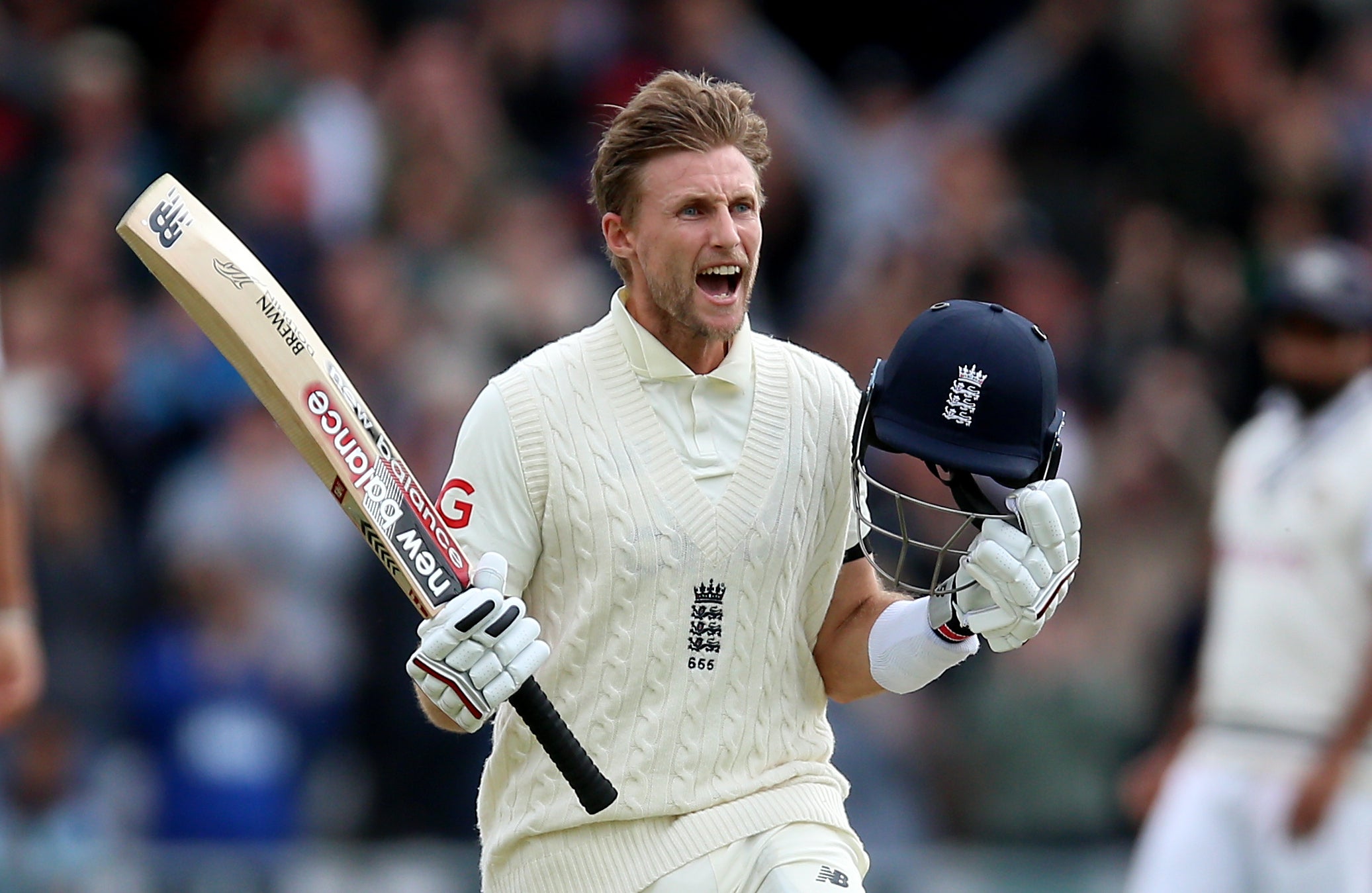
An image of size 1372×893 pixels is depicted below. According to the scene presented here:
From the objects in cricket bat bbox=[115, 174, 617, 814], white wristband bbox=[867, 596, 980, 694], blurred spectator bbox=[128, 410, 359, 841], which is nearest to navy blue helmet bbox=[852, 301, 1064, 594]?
white wristband bbox=[867, 596, 980, 694]

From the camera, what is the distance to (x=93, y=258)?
828cm

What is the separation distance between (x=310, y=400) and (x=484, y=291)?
15.1ft

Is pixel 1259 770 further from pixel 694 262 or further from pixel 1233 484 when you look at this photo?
pixel 694 262

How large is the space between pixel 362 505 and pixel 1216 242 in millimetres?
6100

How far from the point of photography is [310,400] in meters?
3.59

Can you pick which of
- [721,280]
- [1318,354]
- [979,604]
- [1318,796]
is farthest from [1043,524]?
[1318,354]

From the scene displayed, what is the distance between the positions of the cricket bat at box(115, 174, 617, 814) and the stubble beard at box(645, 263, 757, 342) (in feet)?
1.85

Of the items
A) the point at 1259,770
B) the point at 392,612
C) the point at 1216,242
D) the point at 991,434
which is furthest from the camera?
the point at 1216,242

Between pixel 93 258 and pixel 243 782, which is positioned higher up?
pixel 93 258

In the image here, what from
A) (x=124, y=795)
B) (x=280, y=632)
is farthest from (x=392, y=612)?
(x=124, y=795)

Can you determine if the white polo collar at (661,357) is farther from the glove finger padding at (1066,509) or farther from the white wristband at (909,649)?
the glove finger padding at (1066,509)

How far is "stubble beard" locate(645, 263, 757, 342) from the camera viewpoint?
3.75m

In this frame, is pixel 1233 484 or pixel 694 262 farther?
pixel 1233 484

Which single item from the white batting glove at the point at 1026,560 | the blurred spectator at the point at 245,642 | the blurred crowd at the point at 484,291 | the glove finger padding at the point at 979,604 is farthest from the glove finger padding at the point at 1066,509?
the blurred spectator at the point at 245,642
